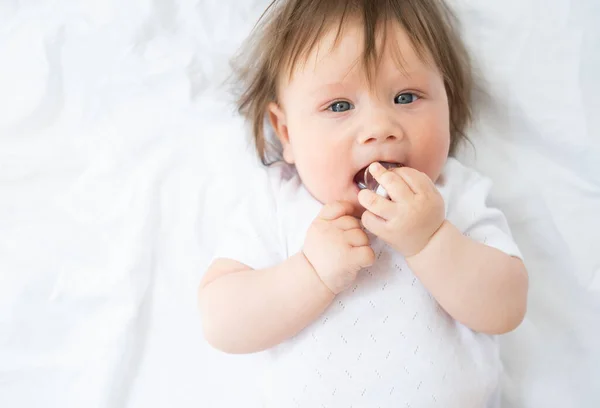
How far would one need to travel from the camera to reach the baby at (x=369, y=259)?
937 mm

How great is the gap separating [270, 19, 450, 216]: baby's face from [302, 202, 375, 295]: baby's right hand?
0.05 metres

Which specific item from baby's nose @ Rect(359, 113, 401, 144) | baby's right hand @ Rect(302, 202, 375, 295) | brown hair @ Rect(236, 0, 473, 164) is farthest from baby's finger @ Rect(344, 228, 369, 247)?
brown hair @ Rect(236, 0, 473, 164)

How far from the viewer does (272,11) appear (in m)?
1.19

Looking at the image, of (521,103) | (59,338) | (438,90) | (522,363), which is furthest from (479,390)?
(59,338)

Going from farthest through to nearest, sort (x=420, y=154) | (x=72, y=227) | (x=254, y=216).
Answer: (x=72, y=227)
(x=254, y=216)
(x=420, y=154)

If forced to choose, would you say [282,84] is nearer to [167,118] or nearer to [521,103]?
[167,118]

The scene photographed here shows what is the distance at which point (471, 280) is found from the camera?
3.09ft

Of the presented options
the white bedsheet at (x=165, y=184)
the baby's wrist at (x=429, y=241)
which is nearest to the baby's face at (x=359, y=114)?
the baby's wrist at (x=429, y=241)

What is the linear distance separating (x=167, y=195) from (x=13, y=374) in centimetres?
42

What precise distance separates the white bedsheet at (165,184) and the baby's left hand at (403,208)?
34cm

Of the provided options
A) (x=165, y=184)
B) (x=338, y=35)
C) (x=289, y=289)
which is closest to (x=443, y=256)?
(x=289, y=289)

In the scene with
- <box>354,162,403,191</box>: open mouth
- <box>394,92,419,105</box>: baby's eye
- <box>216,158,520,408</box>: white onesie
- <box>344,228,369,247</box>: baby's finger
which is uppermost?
<box>394,92,419,105</box>: baby's eye

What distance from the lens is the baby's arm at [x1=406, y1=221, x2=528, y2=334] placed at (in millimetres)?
935

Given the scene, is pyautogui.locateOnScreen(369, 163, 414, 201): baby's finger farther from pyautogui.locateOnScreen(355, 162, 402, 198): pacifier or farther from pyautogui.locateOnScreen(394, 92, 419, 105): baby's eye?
pyautogui.locateOnScreen(394, 92, 419, 105): baby's eye
